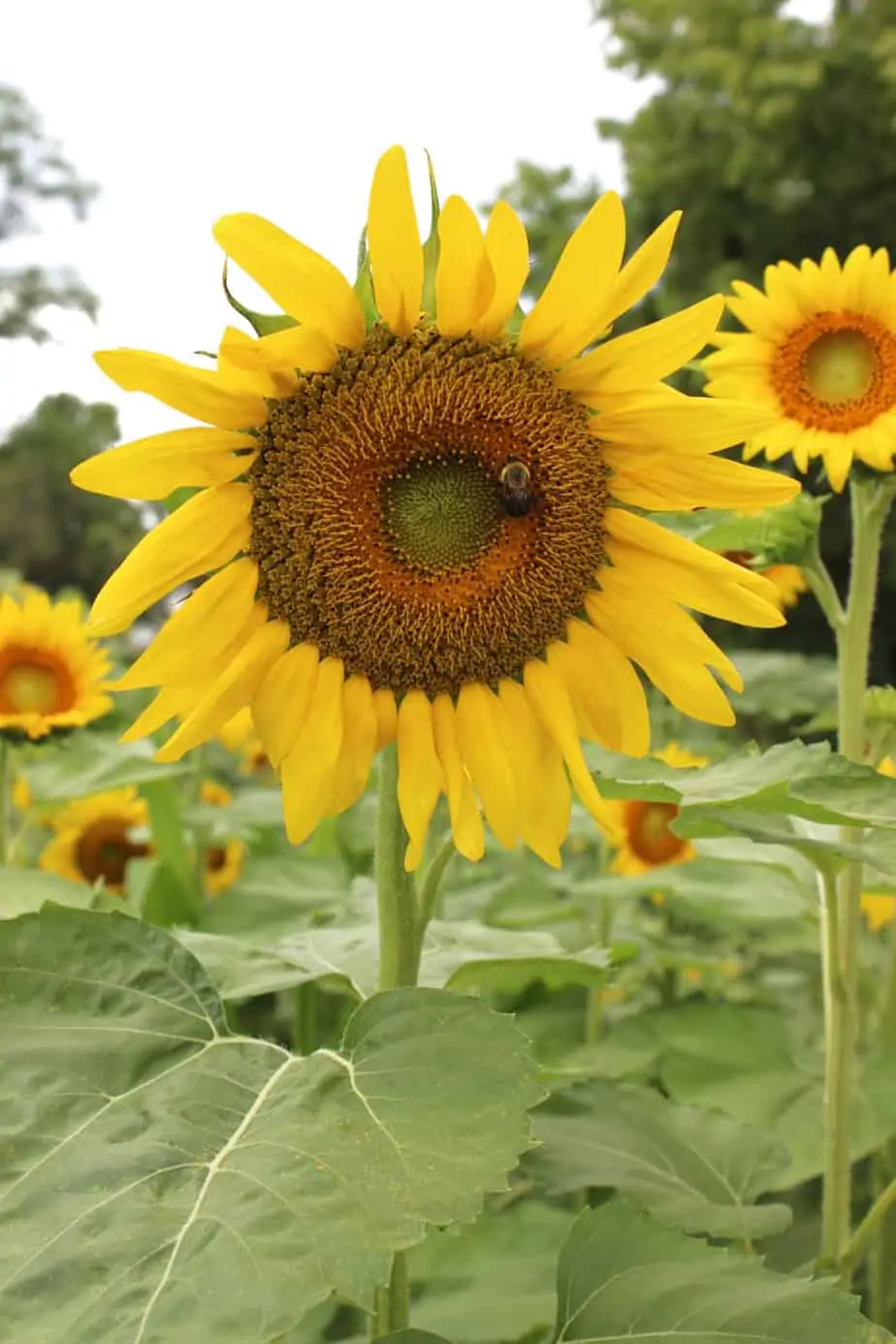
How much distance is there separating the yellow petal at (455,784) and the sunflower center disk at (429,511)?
0.02 meters

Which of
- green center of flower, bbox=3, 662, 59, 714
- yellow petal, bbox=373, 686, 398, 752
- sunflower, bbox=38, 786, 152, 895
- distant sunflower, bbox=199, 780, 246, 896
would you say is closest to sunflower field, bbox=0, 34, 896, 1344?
yellow petal, bbox=373, 686, 398, 752

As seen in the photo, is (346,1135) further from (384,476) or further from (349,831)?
(349,831)

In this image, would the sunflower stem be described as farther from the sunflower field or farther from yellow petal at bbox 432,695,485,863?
yellow petal at bbox 432,695,485,863

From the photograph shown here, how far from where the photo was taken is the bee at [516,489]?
0.81 meters

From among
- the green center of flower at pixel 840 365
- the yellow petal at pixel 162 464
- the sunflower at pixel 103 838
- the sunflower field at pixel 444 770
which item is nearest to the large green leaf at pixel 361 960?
the sunflower field at pixel 444 770

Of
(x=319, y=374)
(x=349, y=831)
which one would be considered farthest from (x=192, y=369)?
(x=349, y=831)

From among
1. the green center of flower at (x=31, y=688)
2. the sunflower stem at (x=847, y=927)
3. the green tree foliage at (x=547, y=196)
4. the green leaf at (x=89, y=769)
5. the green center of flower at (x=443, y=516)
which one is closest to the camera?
the green center of flower at (x=443, y=516)

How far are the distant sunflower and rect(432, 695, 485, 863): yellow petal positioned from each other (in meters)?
1.44

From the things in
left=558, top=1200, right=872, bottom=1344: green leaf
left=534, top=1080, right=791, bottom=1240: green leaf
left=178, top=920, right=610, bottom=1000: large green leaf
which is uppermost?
left=178, top=920, right=610, bottom=1000: large green leaf

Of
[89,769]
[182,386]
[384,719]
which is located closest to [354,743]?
[384,719]

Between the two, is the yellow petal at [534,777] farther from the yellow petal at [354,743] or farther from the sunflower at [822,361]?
the sunflower at [822,361]

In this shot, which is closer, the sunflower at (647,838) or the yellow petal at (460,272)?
the yellow petal at (460,272)

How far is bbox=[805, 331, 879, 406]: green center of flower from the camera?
1.10m

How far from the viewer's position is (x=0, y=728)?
1.45 m
